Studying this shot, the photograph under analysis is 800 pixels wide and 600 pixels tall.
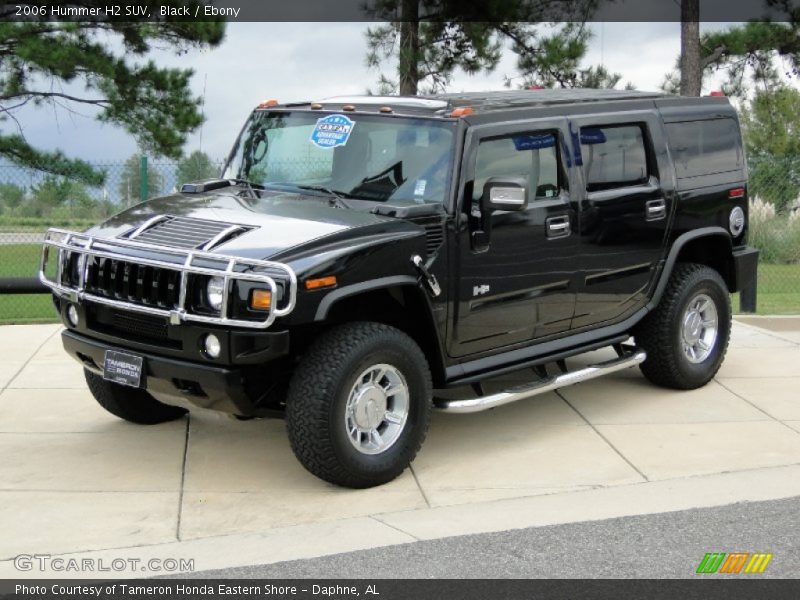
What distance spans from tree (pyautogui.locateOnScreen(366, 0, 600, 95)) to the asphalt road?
46.1ft

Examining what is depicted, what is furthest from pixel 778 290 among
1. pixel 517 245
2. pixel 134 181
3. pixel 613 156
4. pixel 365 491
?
pixel 365 491

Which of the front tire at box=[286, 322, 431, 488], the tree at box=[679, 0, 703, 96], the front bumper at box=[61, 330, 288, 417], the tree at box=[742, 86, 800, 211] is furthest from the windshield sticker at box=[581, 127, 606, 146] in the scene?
the tree at box=[679, 0, 703, 96]

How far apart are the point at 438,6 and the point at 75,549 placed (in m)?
15.8

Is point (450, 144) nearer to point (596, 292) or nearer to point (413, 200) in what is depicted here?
point (413, 200)

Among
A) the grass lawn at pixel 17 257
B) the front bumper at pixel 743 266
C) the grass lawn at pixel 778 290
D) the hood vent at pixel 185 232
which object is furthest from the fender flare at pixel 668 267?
the grass lawn at pixel 17 257

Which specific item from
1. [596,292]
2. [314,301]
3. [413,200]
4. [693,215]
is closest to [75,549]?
[314,301]

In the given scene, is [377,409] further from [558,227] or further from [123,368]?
[558,227]

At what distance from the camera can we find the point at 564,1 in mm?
19672

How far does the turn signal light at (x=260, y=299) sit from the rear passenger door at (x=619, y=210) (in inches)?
96.3

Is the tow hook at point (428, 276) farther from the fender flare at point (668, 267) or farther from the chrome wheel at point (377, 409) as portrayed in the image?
the fender flare at point (668, 267)

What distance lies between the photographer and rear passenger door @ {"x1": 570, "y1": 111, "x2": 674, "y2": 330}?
762cm

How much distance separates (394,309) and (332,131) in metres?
1.23

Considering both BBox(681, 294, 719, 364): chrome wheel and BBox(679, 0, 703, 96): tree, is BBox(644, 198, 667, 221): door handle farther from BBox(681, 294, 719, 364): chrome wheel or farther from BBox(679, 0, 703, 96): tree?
BBox(679, 0, 703, 96): tree

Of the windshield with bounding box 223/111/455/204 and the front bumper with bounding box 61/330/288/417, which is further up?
the windshield with bounding box 223/111/455/204
